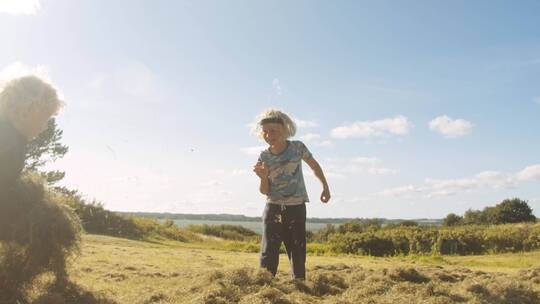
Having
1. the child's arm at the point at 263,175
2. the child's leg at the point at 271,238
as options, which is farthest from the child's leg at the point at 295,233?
the child's arm at the point at 263,175

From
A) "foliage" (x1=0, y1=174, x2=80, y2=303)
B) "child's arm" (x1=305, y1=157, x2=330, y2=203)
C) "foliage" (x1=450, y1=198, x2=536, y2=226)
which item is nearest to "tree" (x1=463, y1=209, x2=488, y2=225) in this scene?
"foliage" (x1=450, y1=198, x2=536, y2=226)

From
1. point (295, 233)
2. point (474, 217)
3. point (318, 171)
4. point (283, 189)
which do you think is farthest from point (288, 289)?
point (474, 217)

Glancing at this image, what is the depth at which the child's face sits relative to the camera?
20.5 ft

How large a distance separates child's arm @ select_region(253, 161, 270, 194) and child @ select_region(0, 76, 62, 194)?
2345 millimetres

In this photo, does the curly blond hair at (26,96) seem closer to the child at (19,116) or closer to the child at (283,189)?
the child at (19,116)

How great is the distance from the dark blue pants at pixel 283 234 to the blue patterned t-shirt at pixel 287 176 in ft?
0.32

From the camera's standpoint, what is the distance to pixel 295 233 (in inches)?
232

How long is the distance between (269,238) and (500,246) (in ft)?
46.3

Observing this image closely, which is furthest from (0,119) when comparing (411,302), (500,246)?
(500,246)

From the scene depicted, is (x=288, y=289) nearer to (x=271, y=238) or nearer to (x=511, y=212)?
(x=271, y=238)

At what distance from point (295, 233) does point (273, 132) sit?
4.29ft

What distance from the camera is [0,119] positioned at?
4.36 meters

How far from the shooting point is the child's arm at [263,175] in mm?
5891

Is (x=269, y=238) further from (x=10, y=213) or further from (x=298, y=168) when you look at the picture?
(x=10, y=213)
